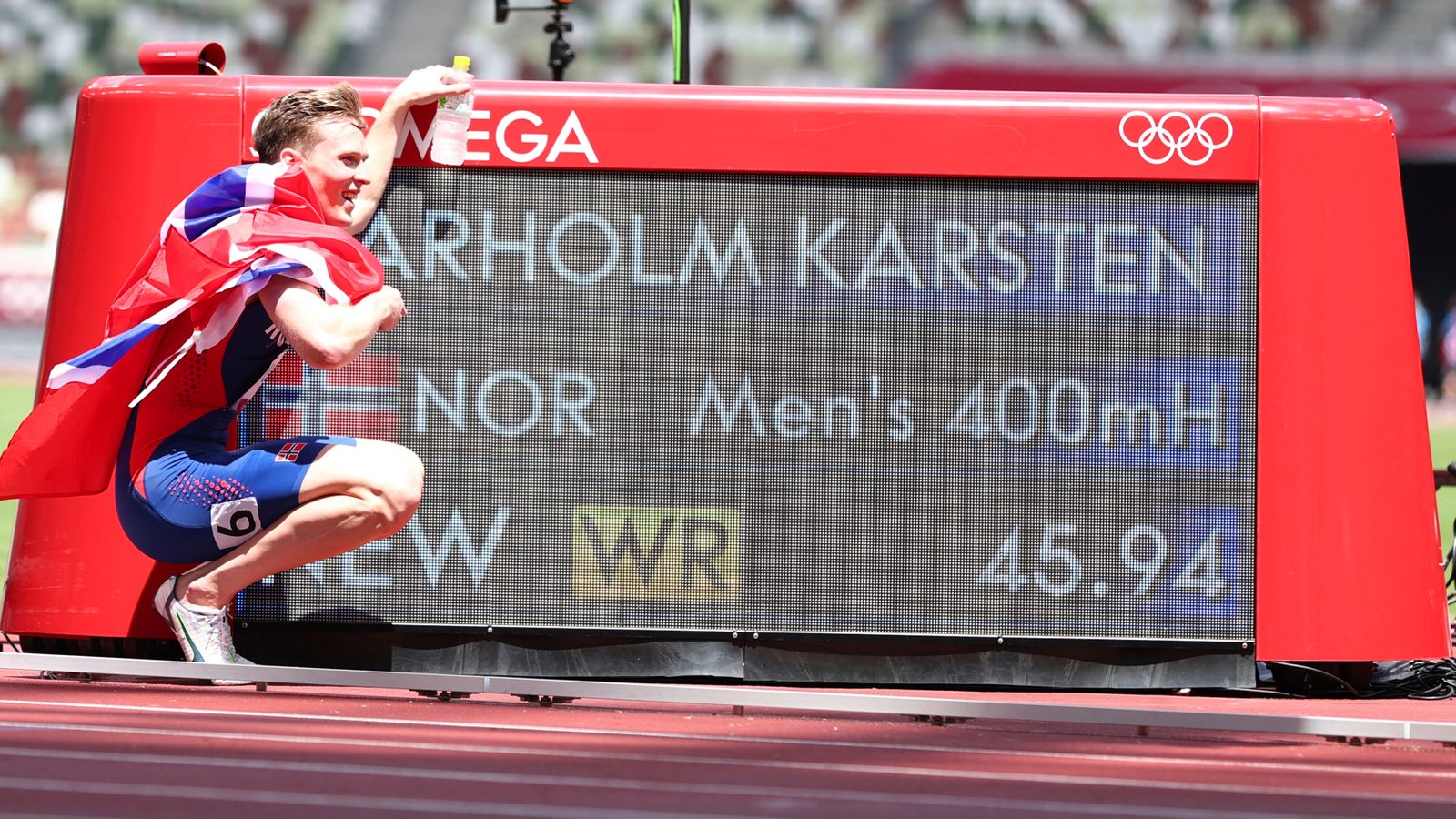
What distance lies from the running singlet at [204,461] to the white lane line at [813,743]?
0.39 metres

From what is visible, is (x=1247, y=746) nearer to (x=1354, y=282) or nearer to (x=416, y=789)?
(x=1354, y=282)

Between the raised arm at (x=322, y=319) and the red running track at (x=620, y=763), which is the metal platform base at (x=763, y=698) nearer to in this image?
the red running track at (x=620, y=763)

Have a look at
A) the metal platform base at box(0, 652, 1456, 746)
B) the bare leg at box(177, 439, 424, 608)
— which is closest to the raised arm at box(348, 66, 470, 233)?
the bare leg at box(177, 439, 424, 608)

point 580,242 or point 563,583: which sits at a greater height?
point 580,242

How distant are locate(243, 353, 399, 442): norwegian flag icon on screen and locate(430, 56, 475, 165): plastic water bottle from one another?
49 cm

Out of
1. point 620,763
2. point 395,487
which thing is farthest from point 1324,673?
point 395,487

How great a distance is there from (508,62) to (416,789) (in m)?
27.4

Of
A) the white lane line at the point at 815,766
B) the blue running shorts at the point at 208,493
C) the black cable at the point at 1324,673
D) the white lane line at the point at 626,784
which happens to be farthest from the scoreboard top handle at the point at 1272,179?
A: the white lane line at the point at 626,784

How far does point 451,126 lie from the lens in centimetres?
447

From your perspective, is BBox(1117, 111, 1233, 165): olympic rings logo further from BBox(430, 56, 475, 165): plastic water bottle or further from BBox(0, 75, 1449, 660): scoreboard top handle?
BBox(430, 56, 475, 165): plastic water bottle

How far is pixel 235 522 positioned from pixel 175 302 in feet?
1.63

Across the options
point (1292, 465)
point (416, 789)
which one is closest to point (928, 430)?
point (1292, 465)

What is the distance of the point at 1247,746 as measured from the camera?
3959 millimetres

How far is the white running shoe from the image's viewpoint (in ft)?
14.1
